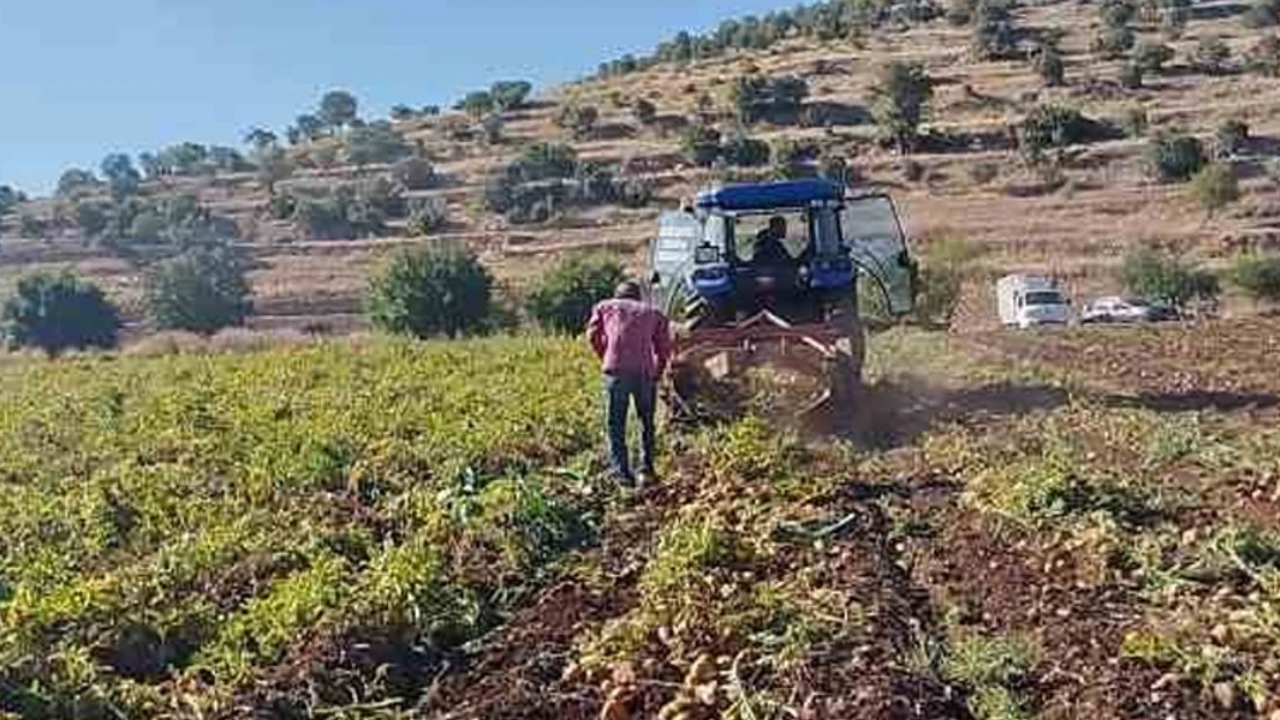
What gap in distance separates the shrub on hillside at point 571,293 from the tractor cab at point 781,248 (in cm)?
2162

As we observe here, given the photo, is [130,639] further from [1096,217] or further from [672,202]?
[672,202]

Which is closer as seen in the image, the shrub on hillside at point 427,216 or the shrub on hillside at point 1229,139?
the shrub on hillside at point 1229,139

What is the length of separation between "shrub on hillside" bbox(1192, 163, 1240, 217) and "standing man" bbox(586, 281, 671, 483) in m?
48.4

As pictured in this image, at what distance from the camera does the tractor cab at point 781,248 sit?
49.0 feet

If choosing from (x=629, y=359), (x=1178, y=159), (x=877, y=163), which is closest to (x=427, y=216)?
(x=877, y=163)

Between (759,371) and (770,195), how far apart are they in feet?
7.81

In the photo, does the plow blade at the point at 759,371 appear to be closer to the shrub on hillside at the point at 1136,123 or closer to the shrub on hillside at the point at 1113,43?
the shrub on hillside at the point at 1136,123

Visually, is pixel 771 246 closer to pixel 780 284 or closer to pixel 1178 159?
pixel 780 284

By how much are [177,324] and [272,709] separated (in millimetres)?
47331

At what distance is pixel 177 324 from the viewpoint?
51.7 meters

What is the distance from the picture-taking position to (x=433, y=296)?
134ft

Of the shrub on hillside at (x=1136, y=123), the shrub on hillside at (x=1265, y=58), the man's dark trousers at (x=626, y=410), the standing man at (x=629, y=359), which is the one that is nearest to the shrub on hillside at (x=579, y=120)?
the shrub on hillside at (x=1136, y=123)

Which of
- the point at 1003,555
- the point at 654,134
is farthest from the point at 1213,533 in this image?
the point at 654,134

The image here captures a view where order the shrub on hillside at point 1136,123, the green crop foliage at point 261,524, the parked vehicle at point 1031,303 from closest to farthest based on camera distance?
the green crop foliage at point 261,524 < the parked vehicle at point 1031,303 < the shrub on hillside at point 1136,123
